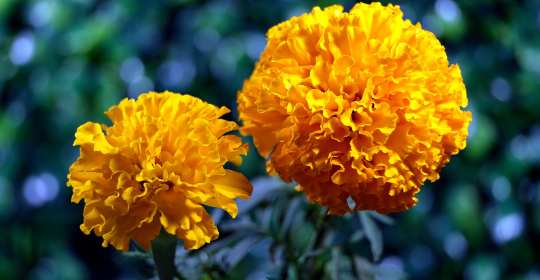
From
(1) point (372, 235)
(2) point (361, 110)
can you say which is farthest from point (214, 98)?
(2) point (361, 110)

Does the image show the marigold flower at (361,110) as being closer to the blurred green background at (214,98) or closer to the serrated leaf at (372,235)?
the serrated leaf at (372,235)

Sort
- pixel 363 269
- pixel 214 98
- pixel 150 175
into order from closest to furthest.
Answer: pixel 150 175 → pixel 363 269 → pixel 214 98

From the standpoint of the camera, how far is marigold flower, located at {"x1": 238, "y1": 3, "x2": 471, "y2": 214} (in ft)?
2.32

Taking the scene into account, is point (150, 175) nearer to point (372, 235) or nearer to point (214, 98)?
point (372, 235)

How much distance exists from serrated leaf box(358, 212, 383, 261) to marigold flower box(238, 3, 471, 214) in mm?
128

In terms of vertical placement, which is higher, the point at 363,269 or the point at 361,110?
the point at 361,110

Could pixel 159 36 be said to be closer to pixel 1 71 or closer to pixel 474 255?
pixel 1 71

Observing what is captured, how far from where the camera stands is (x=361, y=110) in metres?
0.72

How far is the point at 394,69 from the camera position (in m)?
0.71

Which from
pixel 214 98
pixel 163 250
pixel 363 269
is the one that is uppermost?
pixel 163 250

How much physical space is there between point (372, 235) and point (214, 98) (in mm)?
625

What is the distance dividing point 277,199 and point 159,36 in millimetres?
598

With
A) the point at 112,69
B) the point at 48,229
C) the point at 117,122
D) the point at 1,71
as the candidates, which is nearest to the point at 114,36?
the point at 112,69

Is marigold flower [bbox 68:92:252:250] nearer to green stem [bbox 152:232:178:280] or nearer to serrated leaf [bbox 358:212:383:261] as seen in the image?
green stem [bbox 152:232:178:280]
